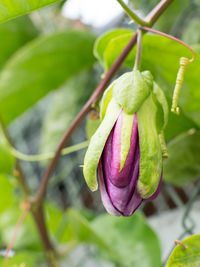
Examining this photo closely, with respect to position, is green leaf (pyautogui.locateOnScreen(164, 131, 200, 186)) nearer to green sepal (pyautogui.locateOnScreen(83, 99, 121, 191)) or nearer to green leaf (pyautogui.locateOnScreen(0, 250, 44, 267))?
green sepal (pyautogui.locateOnScreen(83, 99, 121, 191))

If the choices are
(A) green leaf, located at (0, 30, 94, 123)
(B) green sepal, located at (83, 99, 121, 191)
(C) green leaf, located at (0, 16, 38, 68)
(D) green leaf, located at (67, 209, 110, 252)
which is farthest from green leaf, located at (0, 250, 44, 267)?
(B) green sepal, located at (83, 99, 121, 191)

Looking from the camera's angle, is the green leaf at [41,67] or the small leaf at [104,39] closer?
the small leaf at [104,39]

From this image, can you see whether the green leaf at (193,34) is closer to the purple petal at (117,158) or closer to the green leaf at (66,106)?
the green leaf at (66,106)

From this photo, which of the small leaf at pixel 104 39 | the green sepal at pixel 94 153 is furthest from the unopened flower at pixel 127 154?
the small leaf at pixel 104 39

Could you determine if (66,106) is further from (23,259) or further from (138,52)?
(138,52)

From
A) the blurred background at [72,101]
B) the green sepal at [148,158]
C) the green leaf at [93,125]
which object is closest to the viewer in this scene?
the green sepal at [148,158]

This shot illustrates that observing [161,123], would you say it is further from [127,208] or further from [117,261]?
[117,261]

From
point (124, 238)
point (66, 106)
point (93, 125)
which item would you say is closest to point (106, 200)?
point (93, 125)
